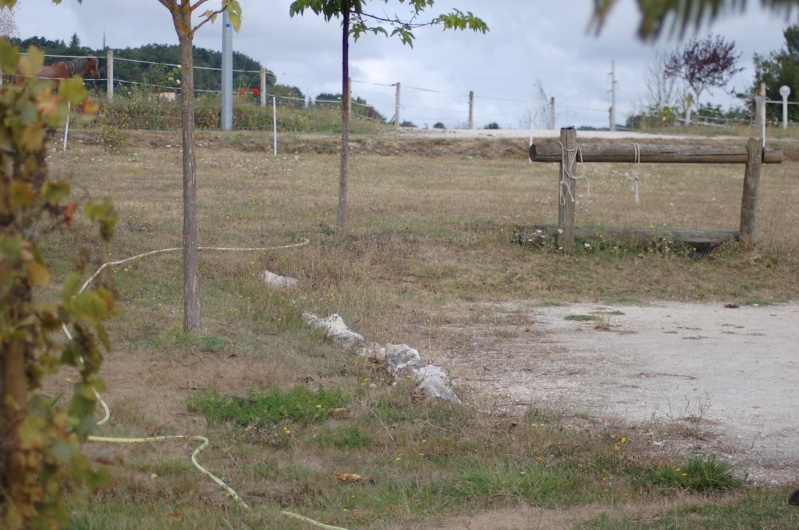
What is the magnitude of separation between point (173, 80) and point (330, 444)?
69.5ft

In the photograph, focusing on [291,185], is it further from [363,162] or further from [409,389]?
[409,389]

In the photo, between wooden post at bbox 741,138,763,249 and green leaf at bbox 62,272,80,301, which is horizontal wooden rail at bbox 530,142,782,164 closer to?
wooden post at bbox 741,138,763,249

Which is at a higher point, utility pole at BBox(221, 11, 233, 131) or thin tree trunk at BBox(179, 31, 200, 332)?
utility pole at BBox(221, 11, 233, 131)

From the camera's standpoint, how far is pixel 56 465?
2.35 m

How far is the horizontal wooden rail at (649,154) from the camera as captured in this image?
11484 mm

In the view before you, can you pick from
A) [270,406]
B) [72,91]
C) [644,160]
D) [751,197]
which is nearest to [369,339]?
[270,406]

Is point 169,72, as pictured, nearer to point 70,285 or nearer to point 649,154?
point 649,154

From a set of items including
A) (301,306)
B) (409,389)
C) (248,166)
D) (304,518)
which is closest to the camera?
(304,518)

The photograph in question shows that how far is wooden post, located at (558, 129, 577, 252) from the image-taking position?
1123 centimetres

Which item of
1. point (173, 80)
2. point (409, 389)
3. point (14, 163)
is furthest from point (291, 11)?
point (173, 80)

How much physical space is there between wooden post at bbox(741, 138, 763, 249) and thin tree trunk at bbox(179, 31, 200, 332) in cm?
730

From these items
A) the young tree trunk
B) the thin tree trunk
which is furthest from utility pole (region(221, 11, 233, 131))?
the thin tree trunk

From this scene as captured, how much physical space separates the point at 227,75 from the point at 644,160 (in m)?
12.5

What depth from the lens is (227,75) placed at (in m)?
21.4
